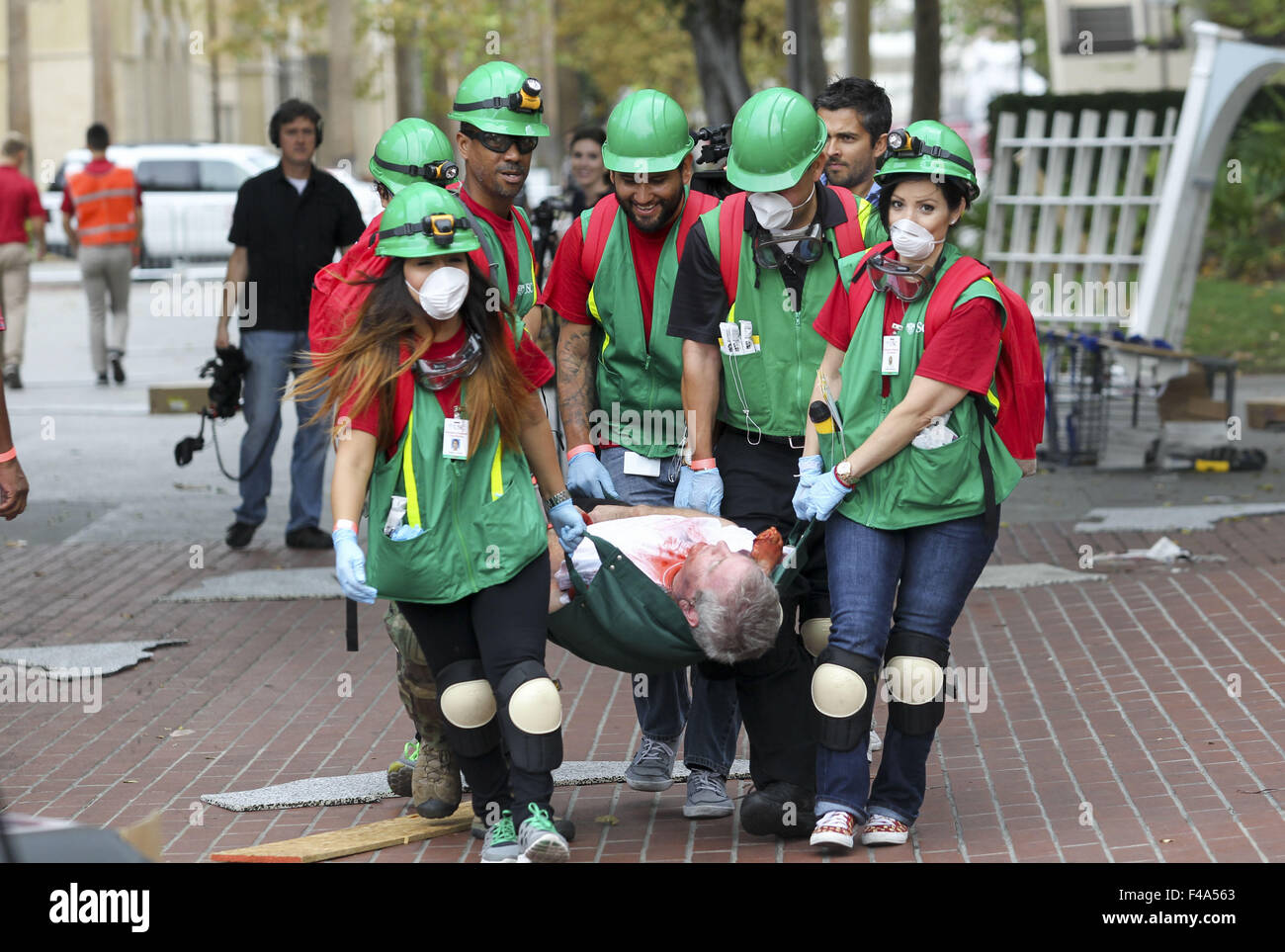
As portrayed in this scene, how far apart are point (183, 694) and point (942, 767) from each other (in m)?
2.97

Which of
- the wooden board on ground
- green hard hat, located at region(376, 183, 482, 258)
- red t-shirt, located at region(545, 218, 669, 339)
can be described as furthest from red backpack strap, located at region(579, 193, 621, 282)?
the wooden board on ground

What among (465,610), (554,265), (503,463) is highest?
(554,265)

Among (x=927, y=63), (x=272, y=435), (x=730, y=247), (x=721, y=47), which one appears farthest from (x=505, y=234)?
(x=927, y=63)

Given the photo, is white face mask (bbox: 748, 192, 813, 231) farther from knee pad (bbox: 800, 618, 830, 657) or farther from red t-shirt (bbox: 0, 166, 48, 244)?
red t-shirt (bbox: 0, 166, 48, 244)

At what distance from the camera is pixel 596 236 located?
5.68 metres

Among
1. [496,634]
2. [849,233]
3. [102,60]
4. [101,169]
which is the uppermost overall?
[102,60]

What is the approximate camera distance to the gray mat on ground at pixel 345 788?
5.60 m

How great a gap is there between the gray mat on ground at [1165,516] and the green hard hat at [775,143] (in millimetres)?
5150

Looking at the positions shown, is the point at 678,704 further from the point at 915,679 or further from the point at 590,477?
the point at 915,679

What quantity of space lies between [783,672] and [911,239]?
124cm

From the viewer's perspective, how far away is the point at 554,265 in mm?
5781

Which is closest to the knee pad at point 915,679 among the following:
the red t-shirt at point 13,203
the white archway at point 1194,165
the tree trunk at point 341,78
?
the white archway at point 1194,165
